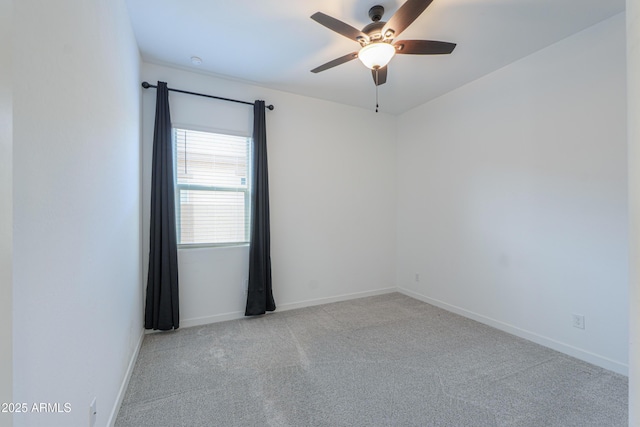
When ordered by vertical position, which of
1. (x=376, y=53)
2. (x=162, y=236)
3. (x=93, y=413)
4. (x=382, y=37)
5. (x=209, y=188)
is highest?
(x=382, y=37)

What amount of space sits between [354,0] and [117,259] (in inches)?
96.4

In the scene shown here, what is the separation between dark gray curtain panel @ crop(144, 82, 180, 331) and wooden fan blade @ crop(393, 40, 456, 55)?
2320mm

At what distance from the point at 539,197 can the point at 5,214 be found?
346 centimetres

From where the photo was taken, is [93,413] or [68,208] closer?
[68,208]

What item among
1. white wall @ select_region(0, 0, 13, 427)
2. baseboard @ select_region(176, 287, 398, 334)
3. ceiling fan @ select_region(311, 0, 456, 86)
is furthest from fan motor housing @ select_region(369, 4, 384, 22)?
baseboard @ select_region(176, 287, 398, 334)

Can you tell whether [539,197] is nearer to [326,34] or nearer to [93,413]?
[326,34]

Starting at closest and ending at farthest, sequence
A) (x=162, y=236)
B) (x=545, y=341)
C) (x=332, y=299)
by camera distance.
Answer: (x=545, y=341)
(x=162, y=236)
(x=332, y=299)

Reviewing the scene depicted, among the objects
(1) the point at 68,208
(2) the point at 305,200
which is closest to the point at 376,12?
(2) the point at 305,200

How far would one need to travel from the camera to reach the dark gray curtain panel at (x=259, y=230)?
10.4ft

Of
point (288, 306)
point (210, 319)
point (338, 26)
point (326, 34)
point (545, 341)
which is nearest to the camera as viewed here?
point (338, 26)

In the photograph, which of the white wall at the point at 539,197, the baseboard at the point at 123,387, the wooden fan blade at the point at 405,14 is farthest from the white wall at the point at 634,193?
the baseboard at the point at 123,387

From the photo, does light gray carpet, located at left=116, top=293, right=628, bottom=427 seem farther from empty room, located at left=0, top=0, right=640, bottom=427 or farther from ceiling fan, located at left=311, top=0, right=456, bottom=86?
ceiling fan, located at left=311, top=0, right=456, bottom=86

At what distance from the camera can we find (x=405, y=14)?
1706 millimetres

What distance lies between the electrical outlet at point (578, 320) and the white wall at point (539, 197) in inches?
1.4
